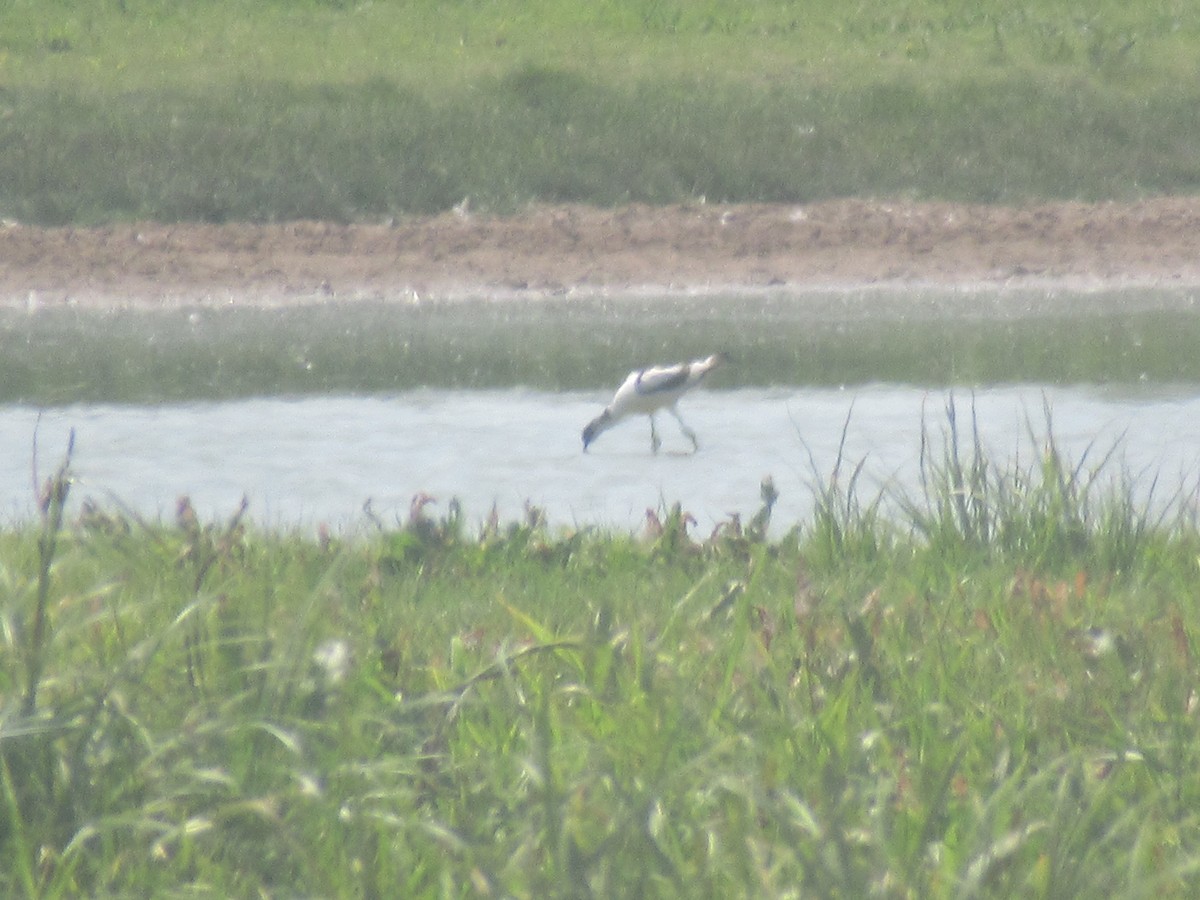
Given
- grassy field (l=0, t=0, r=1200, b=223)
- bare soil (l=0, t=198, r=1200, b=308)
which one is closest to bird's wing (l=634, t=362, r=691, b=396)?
bare soil (l=0, t=198, r=1200, b=308)

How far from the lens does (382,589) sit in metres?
4.55

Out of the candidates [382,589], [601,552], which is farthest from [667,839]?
[601,552]

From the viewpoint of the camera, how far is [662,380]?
27.8ft

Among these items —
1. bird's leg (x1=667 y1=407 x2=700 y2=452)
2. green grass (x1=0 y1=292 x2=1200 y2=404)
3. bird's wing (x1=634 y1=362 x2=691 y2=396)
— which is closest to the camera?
bird's leg (x1=667 y1=407 x2=700 y2=452)

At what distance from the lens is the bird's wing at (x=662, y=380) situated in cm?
839

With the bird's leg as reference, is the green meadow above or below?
below

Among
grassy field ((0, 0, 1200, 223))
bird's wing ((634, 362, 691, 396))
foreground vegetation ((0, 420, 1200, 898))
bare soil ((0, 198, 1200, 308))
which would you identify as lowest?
foreground vegetation ((0, 420, 1200, 898))

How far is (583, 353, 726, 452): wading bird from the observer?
8.00 metres

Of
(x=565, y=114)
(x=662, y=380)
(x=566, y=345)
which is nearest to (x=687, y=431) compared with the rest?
(x=662, y=380)

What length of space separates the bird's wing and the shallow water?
0.18m

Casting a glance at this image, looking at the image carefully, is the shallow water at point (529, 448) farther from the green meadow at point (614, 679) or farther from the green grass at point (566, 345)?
the green grass at point (566, 345)

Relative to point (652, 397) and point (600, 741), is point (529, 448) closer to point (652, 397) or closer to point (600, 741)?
point (652, 397)

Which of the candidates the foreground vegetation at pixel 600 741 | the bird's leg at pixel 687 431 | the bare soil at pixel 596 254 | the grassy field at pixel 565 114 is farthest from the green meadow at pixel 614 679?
the grassy field at pixel 565 114

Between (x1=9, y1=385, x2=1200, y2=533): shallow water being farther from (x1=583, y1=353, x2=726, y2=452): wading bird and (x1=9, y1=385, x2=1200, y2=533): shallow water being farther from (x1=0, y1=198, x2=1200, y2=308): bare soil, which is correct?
(x1=0, y1=198, x2=1200, y2=308): bare soil
